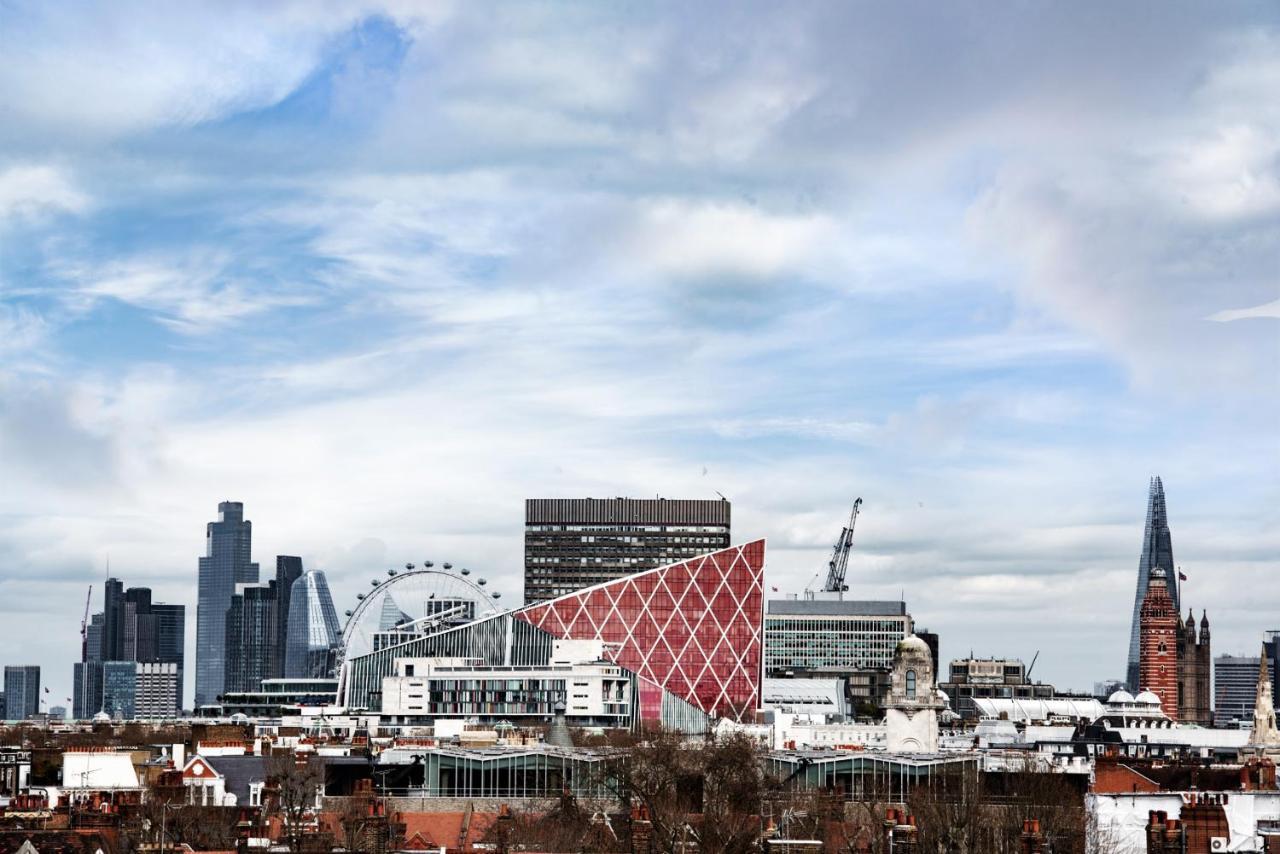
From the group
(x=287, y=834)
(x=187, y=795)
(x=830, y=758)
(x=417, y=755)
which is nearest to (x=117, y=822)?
(x=287, y=834)

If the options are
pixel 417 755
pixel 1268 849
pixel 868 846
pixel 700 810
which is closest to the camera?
pixel 1268 849

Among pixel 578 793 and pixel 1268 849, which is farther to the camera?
pixel 578 793

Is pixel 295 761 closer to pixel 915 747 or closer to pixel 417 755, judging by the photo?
pixel 417 755

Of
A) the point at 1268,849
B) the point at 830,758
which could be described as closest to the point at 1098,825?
the point at 1268,849

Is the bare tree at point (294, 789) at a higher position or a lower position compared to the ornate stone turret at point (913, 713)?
lower

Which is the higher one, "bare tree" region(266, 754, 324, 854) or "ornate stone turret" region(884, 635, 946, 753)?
"ornate stone turret" region(884, 635, 946, 753)

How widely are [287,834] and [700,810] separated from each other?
30.8 metres

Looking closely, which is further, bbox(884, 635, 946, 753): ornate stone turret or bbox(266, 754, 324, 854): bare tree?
bbox(884, 635, 946, 753): ornate stone turret

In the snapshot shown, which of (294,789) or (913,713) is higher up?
(913,713)

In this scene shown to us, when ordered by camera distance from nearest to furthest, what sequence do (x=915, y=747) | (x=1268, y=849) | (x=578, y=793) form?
1. (x=1268, y=849)
2. (x=578, y=793)
3. (x=915, y=747)

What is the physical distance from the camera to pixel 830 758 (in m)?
148

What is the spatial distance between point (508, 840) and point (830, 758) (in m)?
58.8

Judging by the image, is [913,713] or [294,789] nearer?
[294,789]

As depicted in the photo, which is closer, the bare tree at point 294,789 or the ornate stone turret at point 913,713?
the bare tree at point 294,789
